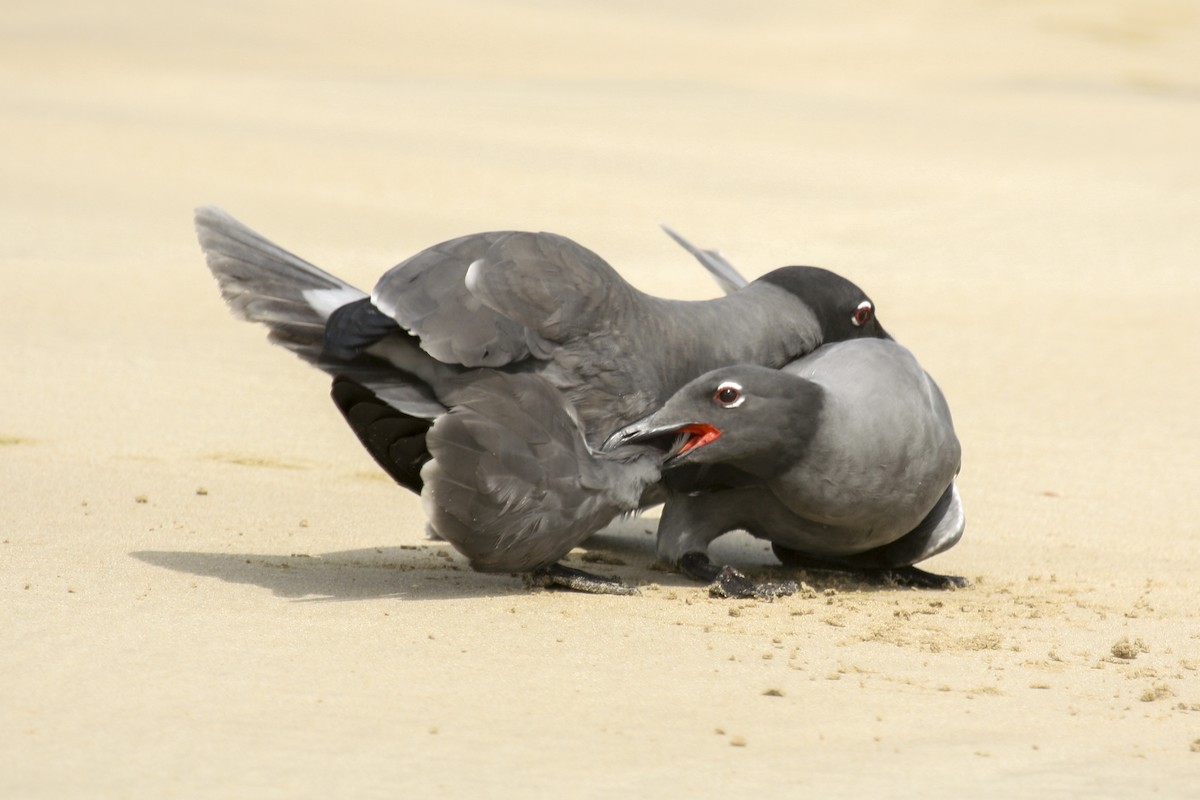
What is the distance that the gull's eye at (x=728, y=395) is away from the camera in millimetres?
4258

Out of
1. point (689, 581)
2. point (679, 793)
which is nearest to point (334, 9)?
point (689, 581)

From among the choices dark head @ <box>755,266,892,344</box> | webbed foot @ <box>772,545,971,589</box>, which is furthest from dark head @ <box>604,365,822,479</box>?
webbed foot @ <box>772,545,971,589</box>

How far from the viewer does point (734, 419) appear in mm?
4262

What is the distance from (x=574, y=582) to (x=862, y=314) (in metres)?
1.28

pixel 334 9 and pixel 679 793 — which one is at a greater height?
pixel 334 9

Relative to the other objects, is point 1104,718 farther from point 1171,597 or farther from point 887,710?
point 1171,597

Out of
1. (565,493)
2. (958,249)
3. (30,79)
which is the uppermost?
(30,79)

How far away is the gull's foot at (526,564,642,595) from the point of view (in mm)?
4457

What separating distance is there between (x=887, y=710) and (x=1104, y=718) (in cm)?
46

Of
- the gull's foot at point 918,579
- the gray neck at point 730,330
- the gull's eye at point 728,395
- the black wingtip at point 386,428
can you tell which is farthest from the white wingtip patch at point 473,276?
the gull's foot at point 918,579

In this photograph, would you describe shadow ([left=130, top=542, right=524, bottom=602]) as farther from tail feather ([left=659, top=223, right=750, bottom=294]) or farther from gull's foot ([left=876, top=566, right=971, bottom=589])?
tail feather ([left=659, top=223, right=750, bottom=294])

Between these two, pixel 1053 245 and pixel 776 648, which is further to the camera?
pixel 1053 245

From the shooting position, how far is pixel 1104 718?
11.1 feet

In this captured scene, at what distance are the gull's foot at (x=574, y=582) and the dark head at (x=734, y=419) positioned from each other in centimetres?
40
